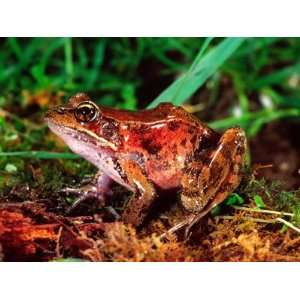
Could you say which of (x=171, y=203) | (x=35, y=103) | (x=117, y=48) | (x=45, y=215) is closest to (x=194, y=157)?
(x=171, y=203)

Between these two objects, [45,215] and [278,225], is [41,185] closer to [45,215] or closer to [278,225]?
[45,215]

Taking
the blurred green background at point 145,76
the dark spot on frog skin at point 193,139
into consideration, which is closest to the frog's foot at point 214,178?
the dark spot on frog skin at point 193,139

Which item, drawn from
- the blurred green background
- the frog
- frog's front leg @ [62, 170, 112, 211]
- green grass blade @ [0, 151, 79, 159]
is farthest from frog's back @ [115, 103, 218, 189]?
the blurred green background

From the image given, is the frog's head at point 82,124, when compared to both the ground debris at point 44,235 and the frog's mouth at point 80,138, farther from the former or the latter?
the ground debris at point 44,235

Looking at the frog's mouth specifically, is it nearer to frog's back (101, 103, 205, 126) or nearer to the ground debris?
frog's back (101, 103, 205, 126)

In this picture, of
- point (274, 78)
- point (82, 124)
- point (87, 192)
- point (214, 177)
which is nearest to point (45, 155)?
point (87, 192)

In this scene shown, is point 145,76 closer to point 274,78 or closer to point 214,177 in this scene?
point 274,78
